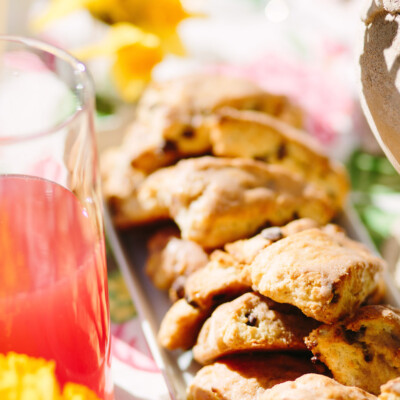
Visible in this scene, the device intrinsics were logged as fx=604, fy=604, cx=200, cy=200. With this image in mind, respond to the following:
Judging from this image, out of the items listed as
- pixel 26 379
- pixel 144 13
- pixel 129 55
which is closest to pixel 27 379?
pixel 26 379

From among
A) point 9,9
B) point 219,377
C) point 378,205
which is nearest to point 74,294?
point 219,377

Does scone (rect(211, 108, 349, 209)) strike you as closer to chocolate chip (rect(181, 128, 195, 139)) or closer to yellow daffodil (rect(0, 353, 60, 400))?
chocolate chip (rect(181, 128, 195, 139))

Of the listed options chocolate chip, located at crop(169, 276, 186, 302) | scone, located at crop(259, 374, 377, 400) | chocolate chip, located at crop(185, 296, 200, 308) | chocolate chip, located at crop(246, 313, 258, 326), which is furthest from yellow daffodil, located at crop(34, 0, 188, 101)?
scone, located at crop(259, 374, 377, 400)

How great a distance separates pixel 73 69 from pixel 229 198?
0.38 metres

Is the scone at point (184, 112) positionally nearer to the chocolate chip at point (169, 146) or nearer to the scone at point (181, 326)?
the chocolate chip at point (169, 146)

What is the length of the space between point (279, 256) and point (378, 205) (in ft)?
2.42

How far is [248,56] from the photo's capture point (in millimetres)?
1870

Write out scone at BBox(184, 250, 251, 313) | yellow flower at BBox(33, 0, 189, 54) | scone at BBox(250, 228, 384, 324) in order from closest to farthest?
scone at BBox(250, 228, 384, 324) → scone at BBox(184, 250, 251, 313) → yellow flower at BBox(33, 0, 189, 54)

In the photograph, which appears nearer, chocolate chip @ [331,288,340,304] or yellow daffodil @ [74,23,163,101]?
chocolate chip @ [331,288,340,304]

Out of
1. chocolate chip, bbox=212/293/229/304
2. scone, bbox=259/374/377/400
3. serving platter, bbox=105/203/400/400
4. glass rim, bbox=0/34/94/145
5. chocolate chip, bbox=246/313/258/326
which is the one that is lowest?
serving platter, bbox=105/203/400/400

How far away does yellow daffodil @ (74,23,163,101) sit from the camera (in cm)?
163

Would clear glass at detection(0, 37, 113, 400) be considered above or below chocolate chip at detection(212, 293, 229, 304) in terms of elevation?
above

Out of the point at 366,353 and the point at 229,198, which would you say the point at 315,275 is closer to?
the point at 366,353

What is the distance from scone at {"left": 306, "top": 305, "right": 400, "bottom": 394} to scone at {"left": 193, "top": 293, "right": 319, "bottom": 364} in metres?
0.05
